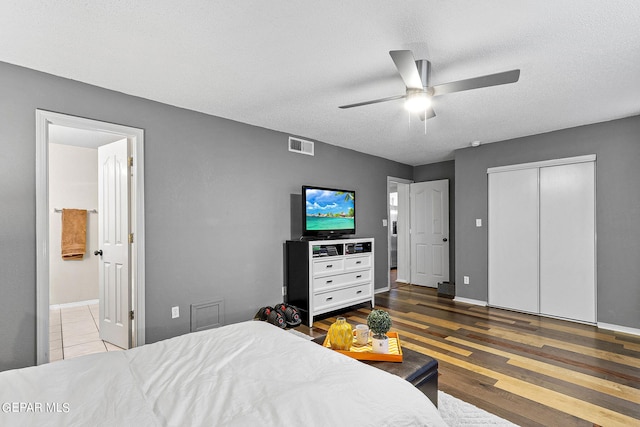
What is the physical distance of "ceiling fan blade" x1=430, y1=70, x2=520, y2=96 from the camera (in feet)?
6.42

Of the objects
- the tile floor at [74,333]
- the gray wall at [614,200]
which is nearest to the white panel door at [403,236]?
the gray wall at [614,200]

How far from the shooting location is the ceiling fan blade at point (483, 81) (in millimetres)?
1958

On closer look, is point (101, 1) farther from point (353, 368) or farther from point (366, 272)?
Result: point (366, 272)

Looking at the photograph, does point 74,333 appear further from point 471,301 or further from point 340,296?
point 471,301

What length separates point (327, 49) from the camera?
2.21 m

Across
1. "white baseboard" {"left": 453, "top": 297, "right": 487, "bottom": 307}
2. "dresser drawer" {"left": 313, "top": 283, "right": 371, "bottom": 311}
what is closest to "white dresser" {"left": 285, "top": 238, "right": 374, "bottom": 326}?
"dresser drawer" {"left": 313, "top": 283, "right": 371, "bottom": 311}

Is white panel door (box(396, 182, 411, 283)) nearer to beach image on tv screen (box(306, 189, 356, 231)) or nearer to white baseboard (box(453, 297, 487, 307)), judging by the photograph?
white baseboard (box(453, 297, 487, 307))

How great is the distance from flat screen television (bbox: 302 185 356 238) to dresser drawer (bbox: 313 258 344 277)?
1.36 feet

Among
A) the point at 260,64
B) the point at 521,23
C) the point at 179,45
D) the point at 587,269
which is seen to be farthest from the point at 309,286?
the point at 587,269

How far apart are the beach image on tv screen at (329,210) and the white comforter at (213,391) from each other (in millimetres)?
2853

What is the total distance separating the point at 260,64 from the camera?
7.97 ft

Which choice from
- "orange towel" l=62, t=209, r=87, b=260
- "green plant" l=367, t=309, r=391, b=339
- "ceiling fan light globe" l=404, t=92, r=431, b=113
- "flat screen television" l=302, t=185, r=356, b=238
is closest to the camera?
"green plant" l=367, t=309, r=391, b=339

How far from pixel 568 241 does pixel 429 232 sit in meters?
2.40

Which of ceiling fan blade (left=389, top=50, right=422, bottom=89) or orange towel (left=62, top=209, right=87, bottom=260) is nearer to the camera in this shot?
ceiling fan blade (left=389, top=50, right=422, bottom=89)
